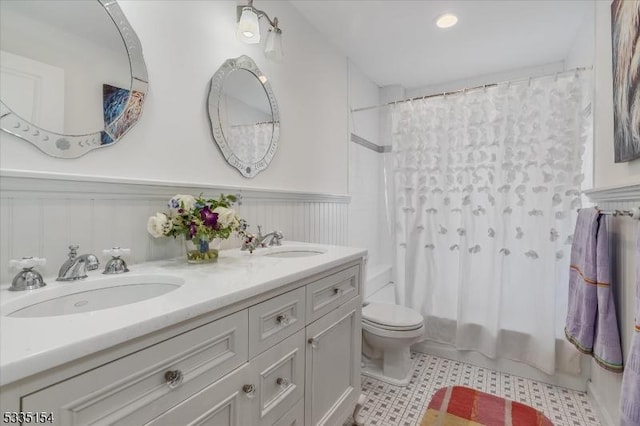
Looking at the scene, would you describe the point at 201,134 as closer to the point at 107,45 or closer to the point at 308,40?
the point at 107,45

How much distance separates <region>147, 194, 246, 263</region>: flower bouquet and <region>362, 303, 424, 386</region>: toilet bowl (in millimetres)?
1212

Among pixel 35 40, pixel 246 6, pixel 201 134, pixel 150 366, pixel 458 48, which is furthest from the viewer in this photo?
pixel 458 48

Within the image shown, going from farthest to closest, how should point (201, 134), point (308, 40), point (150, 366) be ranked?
point (308, 40)
point (201, 134)
point (150, 366)

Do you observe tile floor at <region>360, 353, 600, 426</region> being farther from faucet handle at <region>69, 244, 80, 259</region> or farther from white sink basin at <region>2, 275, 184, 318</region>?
faucet handle at <region>69, 244, 80, 259</region>

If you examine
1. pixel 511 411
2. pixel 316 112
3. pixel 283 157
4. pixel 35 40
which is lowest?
pixel 511 411

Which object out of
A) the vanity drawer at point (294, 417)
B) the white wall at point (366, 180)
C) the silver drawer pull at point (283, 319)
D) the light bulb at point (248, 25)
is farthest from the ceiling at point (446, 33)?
the vanity drawer at point (294, 417)

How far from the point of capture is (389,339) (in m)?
1.88

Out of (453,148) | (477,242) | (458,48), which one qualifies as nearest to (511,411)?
(477,242)

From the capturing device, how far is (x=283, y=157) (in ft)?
6.13

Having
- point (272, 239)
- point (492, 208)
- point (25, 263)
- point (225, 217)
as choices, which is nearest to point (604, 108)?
point (492, 208)

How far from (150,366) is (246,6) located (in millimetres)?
1588

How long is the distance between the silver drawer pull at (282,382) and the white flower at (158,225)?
25.4 inches

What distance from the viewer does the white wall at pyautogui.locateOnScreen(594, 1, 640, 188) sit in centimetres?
145

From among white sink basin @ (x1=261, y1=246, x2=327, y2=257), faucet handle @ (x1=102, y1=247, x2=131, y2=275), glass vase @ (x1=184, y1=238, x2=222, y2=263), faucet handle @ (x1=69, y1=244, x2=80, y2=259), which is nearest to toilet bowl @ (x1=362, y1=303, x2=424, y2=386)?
white sink basin @ (x1=261, y1=246, x2=327, y2=257)
